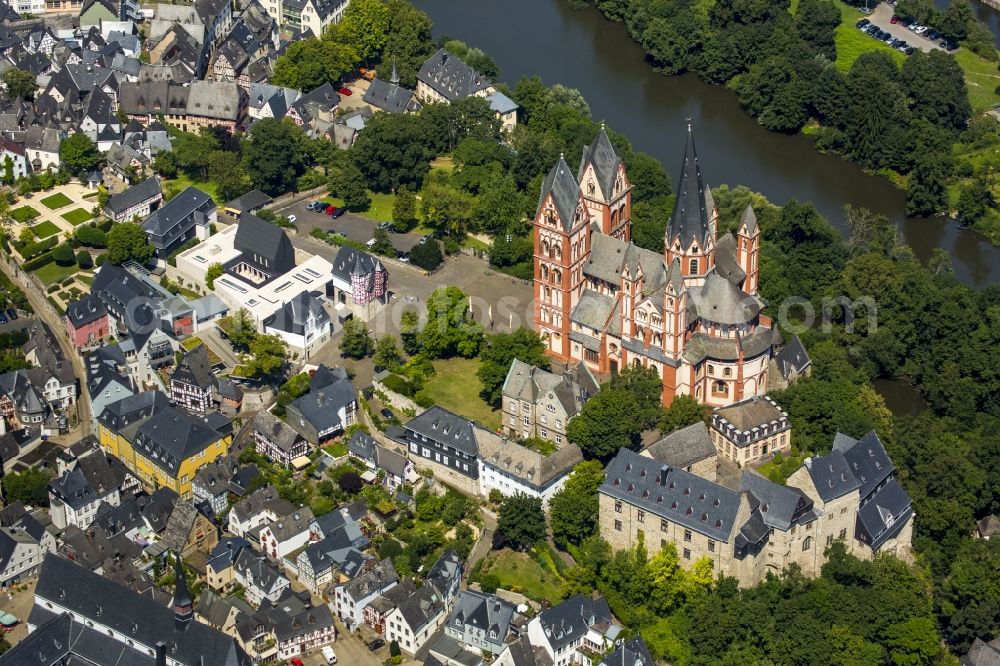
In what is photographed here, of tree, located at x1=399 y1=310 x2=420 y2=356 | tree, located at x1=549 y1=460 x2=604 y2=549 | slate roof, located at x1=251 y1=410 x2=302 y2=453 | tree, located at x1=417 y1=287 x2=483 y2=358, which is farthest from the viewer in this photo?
tree, located at x1=399 y1=310 x2=420 y2=356

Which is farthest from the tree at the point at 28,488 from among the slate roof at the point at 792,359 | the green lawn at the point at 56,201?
the slate roof at the point at 792,359

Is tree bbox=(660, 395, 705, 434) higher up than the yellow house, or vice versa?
tree bbox=(660, 395, 705, 434)

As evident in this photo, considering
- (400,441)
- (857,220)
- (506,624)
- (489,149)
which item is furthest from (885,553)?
(489,149)

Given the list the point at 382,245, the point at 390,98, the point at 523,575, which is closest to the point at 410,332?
the point at 382,245

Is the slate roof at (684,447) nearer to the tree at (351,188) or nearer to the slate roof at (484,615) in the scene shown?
the slate roof at (484,615)

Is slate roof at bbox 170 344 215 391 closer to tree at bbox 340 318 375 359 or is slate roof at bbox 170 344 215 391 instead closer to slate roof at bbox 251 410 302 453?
slate roof at bbox 251 410 302 453

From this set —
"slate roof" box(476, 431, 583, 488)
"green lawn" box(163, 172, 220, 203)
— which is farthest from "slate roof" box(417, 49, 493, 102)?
"slate roof" box(476, 431, 583, 488)
